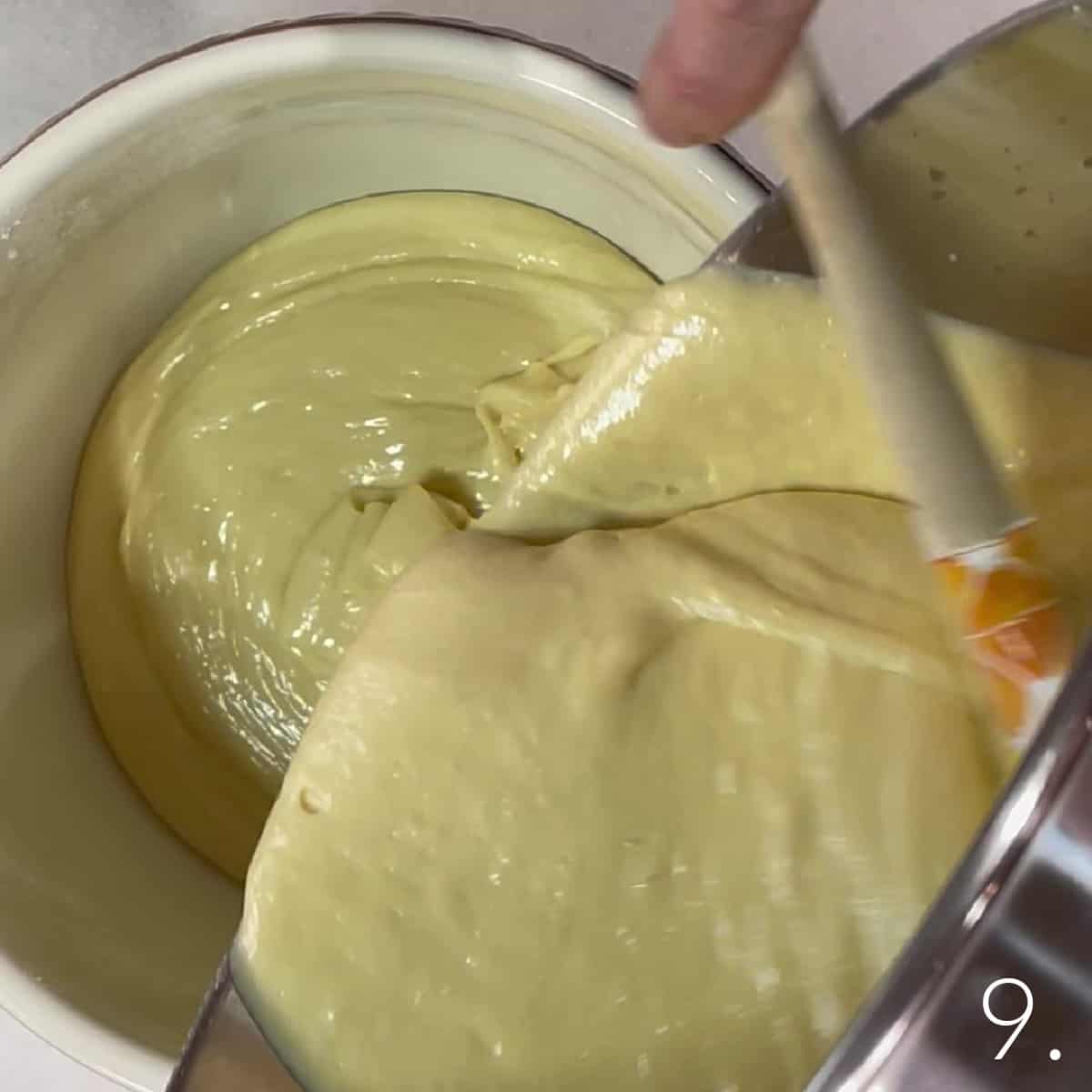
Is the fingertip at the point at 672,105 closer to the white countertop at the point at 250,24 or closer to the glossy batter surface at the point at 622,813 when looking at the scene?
the glossy batter surface at the point at 622,813

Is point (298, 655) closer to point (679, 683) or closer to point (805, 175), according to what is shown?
point (679, 683)

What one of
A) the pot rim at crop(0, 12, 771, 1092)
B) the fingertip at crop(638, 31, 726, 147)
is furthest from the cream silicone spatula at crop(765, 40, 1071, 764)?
the pot rim at crop(0, 12, 771, 1092)

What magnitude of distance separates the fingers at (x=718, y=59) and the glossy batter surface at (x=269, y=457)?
438mm

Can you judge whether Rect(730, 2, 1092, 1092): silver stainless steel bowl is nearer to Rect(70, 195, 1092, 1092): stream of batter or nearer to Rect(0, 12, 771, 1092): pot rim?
Rect(70, 195, 1092, 1092): stream of batter

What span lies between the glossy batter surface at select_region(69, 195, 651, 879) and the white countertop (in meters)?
0.14

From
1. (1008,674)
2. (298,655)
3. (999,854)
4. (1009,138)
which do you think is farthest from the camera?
(298,655)

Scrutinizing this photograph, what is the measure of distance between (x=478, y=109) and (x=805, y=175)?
1.20 feet

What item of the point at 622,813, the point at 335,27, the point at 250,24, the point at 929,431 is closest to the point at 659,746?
the point at 622,813

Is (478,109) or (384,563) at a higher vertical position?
(478,109)

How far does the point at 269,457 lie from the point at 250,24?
1.05 feet

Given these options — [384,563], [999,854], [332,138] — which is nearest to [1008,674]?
[999,854]

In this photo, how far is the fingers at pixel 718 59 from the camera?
1.25 feet

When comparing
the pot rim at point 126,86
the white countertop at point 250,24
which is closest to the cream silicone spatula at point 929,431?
the pot rim at point 126,86

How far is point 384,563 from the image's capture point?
0.83 metres
